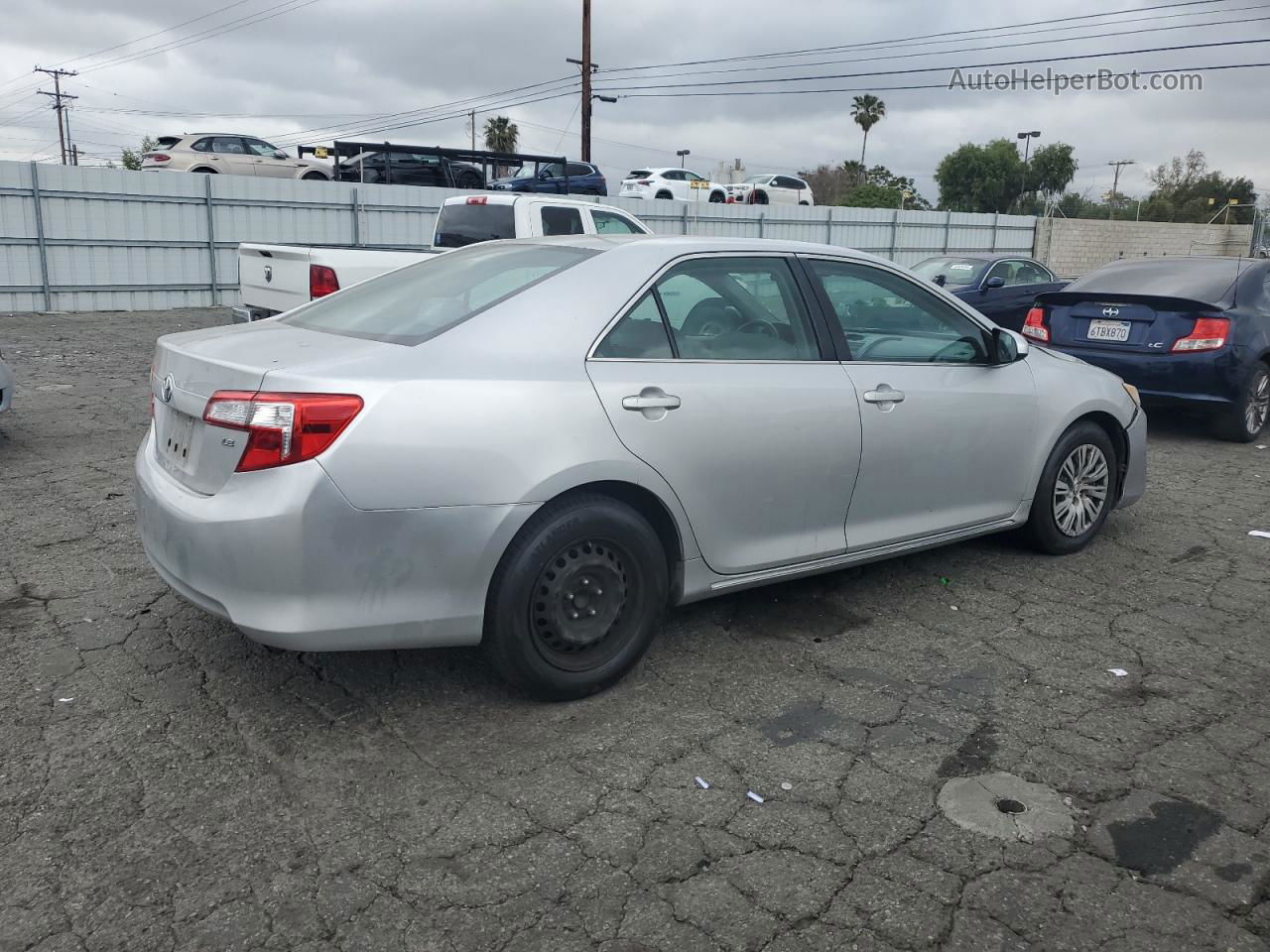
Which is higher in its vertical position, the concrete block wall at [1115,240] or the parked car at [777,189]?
the parked car at [777,189]

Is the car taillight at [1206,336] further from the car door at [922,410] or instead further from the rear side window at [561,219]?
the rear side window at [561,219]

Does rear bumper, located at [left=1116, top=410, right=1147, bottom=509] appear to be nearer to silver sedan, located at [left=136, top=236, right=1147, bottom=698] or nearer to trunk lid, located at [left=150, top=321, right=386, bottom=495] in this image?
silver sedan, located at [left=136, top=236, right=1147, bottom=698]

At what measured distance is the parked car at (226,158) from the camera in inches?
890

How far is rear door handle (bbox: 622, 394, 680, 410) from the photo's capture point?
→ 11.5ft

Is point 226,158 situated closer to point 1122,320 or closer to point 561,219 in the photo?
point 561,219

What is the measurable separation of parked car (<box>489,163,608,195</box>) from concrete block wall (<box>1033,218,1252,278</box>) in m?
16.8

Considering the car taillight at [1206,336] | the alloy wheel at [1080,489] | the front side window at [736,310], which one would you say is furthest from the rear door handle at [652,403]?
the car taillight at [1206,336]

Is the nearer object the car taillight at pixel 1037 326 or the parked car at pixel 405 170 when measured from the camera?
the car taillight at pixel 1037 326

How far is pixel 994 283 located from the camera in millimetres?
13359

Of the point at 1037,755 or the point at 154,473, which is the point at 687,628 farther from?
the point at 154,473

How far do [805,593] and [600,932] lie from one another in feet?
8.13

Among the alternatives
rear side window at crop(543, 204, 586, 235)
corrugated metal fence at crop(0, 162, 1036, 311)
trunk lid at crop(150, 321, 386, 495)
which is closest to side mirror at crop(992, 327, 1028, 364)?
trunk lid at crop(150, 321, 386, 495)

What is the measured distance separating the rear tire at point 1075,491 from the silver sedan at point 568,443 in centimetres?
29

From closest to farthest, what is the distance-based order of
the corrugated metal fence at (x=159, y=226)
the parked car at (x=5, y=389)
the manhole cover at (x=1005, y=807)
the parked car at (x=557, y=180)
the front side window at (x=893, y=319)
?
1. the manhole cover at (x=1005, y=807)
2. the front side window at (x=893, y=319)
3. the parked car at (x=5, y=389)
4. the corrugated metal fence at (x=159, y=226)
5. the parked car at (x=557, y=180)
